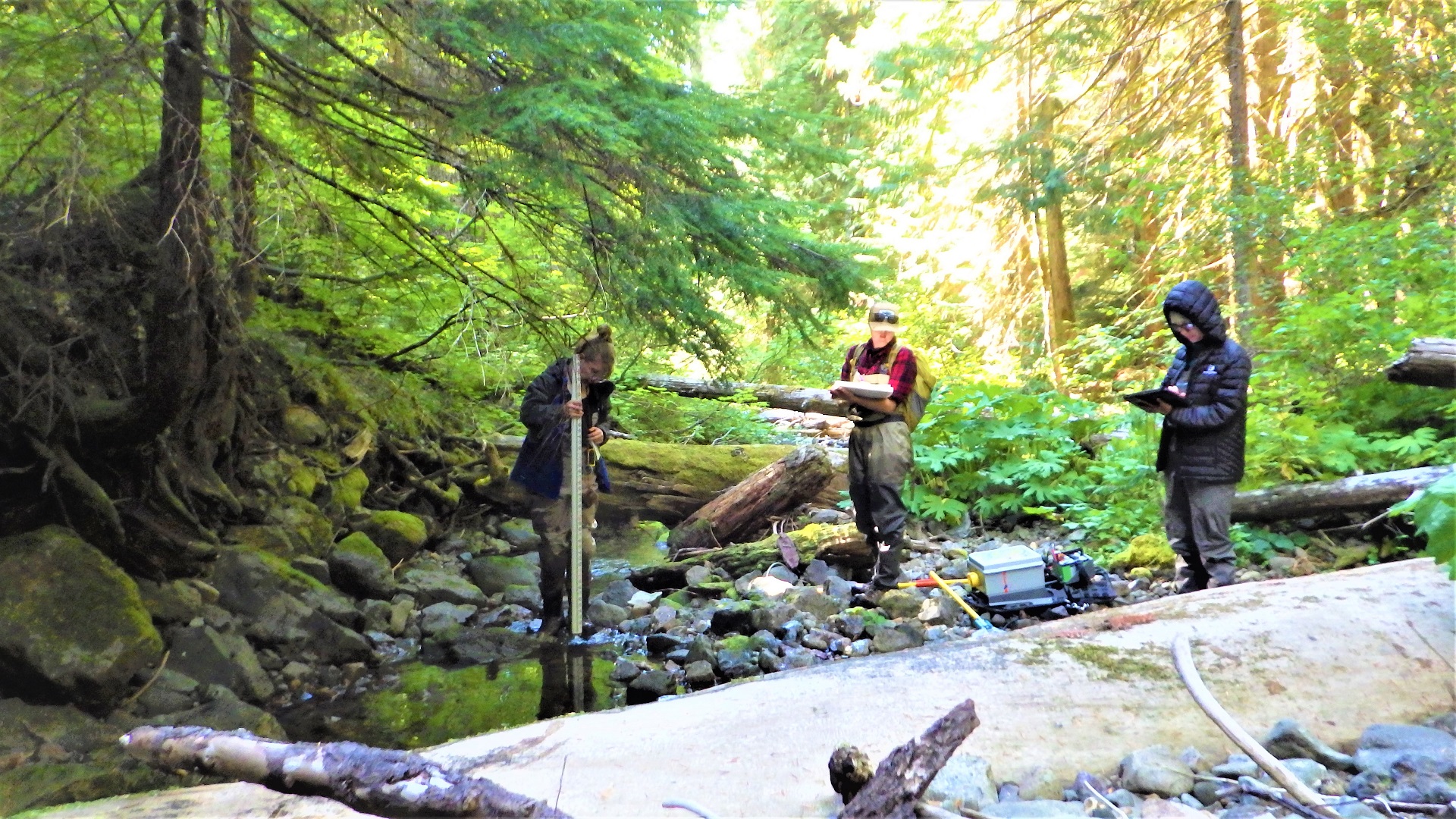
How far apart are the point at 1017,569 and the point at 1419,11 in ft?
25.7

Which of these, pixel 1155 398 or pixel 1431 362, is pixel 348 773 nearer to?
pixel 1155 398

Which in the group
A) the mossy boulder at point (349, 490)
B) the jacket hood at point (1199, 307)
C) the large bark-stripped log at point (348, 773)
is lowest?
the large bark-stripped log at point (348, 773)

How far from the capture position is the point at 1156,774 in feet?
10.3

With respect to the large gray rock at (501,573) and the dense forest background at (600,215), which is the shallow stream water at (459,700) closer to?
the dense forest background at (600,215)

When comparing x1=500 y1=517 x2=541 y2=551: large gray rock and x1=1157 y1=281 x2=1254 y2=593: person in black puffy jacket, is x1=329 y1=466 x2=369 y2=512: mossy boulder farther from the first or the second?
x1=1157 y1=281 x2=1254 y2=593: person in black puffy jacket

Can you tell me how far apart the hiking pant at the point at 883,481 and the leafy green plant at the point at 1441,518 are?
383cm

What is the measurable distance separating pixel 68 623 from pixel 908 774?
5195mm

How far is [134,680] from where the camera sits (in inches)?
224

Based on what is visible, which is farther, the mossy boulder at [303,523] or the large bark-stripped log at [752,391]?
the large bark-stripped log at [752,391]

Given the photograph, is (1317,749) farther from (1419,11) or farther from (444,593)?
(1419,11)

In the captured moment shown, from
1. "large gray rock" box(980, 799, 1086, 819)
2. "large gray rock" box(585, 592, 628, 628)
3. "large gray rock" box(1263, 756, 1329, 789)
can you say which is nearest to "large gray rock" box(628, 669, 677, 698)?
"large gray rock" box(585, 592, 628, 628)

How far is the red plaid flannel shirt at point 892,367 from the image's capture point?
22.7 feet

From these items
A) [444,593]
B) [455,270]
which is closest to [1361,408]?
[455,270]

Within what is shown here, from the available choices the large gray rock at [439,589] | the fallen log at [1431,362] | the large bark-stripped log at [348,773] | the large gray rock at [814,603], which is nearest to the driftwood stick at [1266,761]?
the large bark-stripped log at [348,773]
